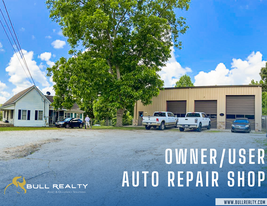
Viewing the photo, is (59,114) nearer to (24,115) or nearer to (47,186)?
(24,115)

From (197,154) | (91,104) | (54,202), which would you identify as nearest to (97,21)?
(197,154)

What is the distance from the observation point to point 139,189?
541 centimetres

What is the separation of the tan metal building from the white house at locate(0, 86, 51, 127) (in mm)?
17622

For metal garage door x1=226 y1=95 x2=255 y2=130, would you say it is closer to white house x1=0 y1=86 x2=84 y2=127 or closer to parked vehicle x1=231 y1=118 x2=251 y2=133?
parked vehicle x1=231 y1=118 x2=251 y2=133

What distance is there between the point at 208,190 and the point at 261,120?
2617cm

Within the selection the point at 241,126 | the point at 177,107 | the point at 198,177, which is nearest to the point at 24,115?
the point at 177,107

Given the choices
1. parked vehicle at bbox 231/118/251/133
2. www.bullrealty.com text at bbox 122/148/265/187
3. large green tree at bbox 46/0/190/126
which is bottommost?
www.bullrealty.com text at bbox 122/148/265/187

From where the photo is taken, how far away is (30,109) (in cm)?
3578

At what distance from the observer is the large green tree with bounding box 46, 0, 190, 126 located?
25188mm

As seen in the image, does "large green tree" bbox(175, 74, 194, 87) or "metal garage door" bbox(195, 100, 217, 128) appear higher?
"large green tree" bbox(175, 74, 194, 87)

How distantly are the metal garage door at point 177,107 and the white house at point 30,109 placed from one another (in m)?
19.4

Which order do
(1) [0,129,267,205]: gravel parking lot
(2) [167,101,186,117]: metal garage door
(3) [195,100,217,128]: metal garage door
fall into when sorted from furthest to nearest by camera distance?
1. (2) [167,101,186,117]: metal garage door
2. (3) [195,100,217,128]: metal garage door
3. (1) [0,129,267,205]: gravel parking lot

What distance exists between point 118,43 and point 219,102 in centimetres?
1467

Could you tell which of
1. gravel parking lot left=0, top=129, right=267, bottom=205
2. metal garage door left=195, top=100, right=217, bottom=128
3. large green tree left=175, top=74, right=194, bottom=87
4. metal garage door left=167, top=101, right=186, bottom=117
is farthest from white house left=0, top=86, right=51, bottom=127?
large green tree left=175, top=74, right=194, bottom=87
